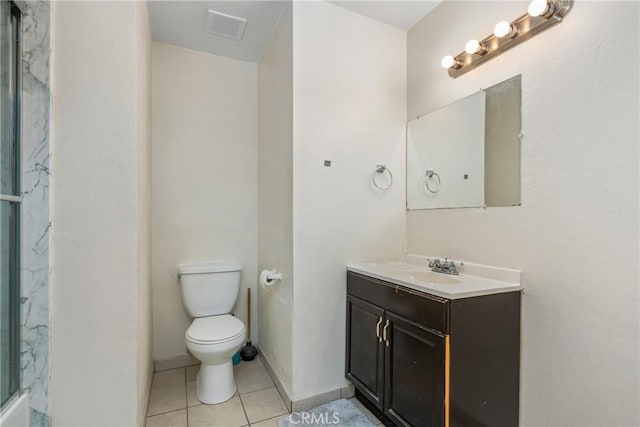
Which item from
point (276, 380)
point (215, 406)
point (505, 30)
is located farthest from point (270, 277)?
point (505, 30)

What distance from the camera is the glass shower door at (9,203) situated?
115 centimetres

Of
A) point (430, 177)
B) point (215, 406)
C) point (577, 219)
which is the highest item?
point (430, 177)

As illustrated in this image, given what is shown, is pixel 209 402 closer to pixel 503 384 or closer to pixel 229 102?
pixel 503 384

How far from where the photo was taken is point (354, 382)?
6.19 ft

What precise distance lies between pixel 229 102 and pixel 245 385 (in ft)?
7.15

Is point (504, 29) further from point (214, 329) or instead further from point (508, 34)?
point (214, 329)

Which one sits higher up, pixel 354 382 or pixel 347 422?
pixel 354 382

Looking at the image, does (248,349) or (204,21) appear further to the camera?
(248,349)

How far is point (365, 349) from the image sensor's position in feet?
5.91

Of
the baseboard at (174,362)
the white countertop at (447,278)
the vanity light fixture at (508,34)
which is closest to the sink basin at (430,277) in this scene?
the white countertop at (447,278)

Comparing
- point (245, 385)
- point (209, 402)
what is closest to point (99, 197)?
point (209, 402)

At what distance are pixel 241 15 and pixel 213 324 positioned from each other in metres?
2.09

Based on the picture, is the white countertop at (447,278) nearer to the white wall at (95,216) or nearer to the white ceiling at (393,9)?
the white wall at (95,216)

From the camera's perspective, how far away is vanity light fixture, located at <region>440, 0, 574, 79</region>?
4.42 feet
